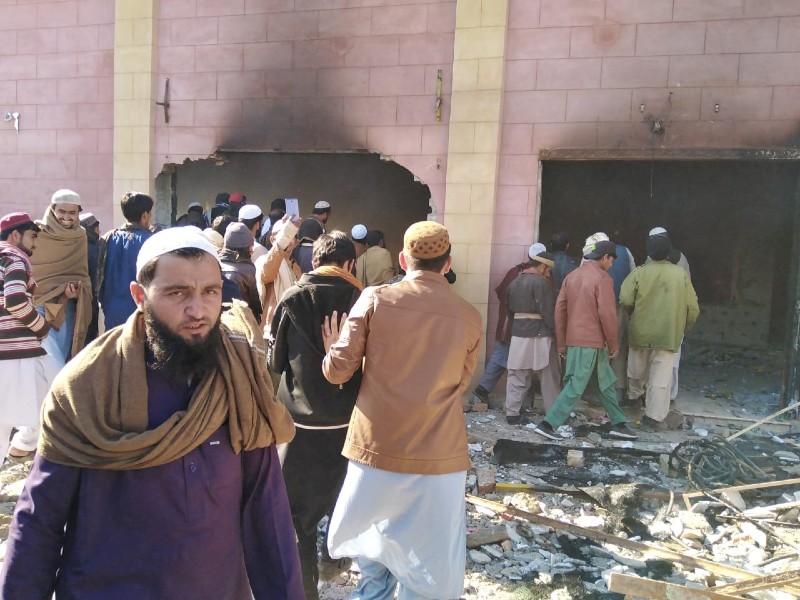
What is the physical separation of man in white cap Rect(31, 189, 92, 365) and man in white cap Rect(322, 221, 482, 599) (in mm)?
3299

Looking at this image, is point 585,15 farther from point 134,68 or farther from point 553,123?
point 134,68

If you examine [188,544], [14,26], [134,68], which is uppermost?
[14,26]

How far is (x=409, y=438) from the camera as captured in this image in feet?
8.79

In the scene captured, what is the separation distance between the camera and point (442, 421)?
108 inches

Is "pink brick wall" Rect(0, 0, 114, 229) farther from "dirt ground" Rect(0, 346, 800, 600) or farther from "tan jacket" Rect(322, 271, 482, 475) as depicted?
"tan jacket" Rect(322, 271, 482, 475)

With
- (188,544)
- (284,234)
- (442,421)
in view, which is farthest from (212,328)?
(284,234)

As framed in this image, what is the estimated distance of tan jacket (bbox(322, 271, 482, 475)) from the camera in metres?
2.69

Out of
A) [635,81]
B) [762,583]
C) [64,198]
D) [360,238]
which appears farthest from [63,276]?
[635,81]

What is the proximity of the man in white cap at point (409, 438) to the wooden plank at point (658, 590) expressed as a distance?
846mm

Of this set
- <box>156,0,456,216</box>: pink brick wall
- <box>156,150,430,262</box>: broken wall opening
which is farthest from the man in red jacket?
<box>156,150,430,262</box>: broken wall opening

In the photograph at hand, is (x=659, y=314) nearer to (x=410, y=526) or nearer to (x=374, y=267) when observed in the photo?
(x=374, y=267)

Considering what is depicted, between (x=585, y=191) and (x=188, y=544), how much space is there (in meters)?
10.3

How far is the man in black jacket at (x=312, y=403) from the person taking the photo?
3215 millimetres

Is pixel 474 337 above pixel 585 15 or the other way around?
the other way around
